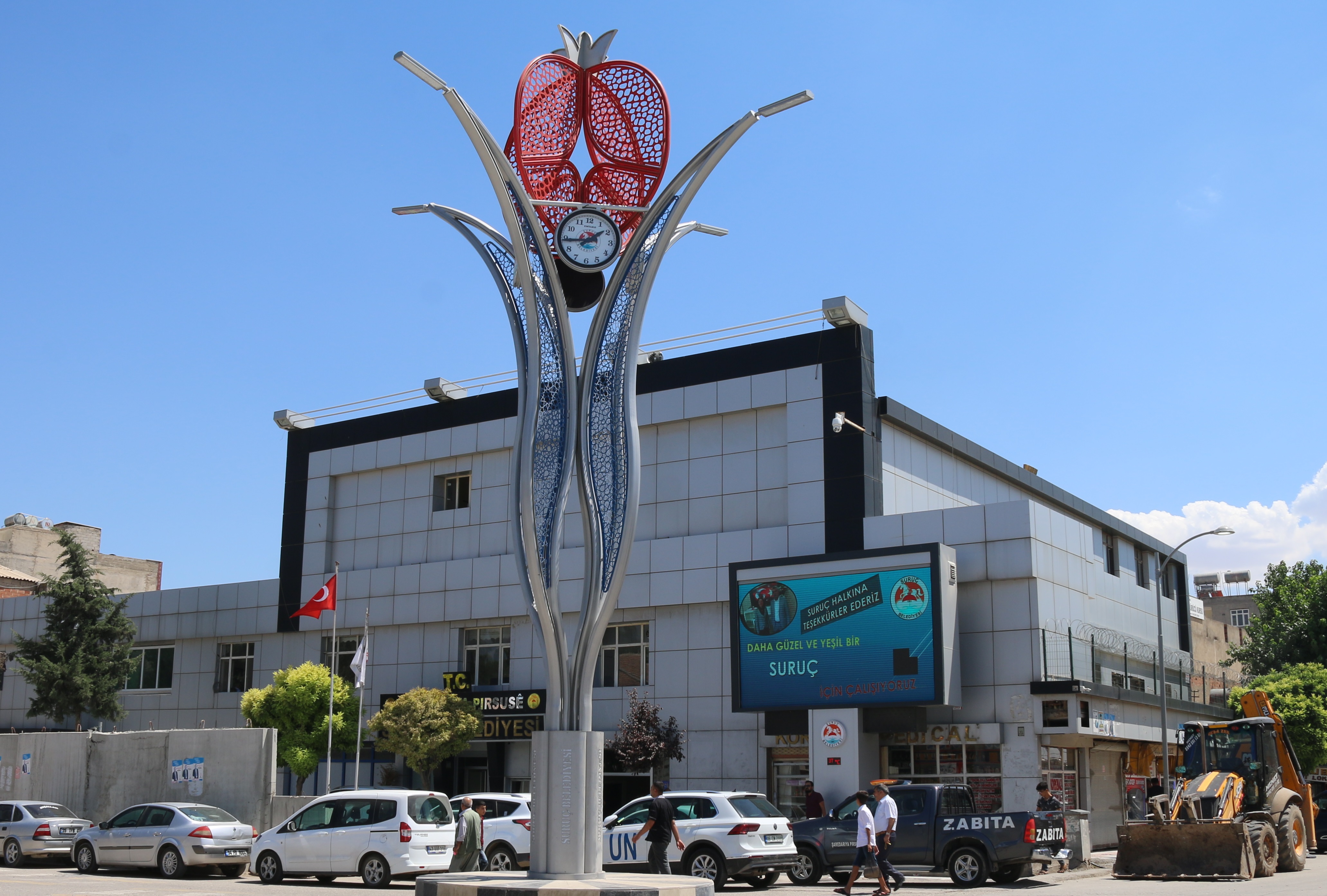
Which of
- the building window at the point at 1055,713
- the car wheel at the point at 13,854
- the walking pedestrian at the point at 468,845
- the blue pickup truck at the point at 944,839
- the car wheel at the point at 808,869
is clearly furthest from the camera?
the building window at the point at 1055,713

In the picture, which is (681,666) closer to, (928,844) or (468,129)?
(928,844)

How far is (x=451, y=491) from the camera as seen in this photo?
4191cm

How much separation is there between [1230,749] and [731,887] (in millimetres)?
11652

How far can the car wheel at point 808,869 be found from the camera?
2361 centimetres

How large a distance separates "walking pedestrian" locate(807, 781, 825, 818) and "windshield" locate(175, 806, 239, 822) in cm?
1192

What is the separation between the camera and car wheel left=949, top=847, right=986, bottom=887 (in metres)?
22.2

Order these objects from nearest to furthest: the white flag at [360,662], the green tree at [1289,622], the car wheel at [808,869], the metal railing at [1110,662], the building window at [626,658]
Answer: the car wheel at [808,869]
the metal railing at [1110,662]
the white flag at [360,662]
the building window at [626,658]
the green tree at [1289,622]

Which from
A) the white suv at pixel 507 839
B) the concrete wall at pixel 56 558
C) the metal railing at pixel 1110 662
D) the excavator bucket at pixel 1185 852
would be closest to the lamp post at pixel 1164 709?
the metal railing at pixel 1110 662

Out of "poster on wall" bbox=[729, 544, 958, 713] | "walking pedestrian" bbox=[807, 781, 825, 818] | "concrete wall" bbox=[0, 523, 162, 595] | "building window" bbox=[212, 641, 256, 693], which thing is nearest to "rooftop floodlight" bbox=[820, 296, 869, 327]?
"poster on wall" bbox=[729, 544, 958, 713]

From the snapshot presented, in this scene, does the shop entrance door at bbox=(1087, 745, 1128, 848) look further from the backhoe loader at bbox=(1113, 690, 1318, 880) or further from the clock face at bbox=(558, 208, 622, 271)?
the clock face at bbox=(558, 208, 622, 271)

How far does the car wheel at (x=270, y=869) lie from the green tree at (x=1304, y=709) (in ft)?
103

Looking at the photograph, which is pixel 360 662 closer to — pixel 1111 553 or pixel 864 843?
pixel 864 843

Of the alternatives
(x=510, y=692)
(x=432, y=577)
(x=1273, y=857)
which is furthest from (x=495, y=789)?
(x=1273, y=857)

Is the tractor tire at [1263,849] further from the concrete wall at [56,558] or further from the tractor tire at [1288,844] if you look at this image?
the concrete wall at [56,558]
